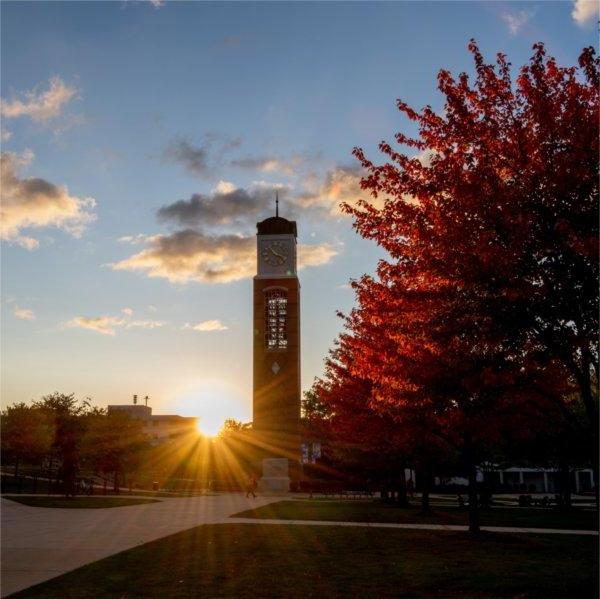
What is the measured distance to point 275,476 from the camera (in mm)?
62844

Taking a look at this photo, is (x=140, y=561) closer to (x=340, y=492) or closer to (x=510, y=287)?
(x=510, y=287)

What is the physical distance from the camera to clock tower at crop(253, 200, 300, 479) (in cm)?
6575

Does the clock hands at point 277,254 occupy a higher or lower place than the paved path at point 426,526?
higher

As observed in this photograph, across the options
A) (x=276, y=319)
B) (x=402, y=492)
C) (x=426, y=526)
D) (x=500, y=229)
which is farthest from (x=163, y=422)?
(x=500, y=229)

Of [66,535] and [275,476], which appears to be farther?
[275,476]

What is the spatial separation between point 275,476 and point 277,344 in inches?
510

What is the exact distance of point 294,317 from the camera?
224 feet

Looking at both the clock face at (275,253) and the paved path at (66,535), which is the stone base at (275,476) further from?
the paved path at (66,535)

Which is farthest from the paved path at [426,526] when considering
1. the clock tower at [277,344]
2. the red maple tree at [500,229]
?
the clock tower at [277,344]

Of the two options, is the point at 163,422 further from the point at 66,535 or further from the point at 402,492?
the point at 66,535

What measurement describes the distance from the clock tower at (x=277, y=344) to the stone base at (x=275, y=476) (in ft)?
3.28

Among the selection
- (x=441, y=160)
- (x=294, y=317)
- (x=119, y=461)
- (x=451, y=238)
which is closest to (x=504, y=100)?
(x=441, y=160)

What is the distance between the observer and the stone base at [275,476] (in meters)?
61.2

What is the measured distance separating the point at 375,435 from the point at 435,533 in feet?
20.1
